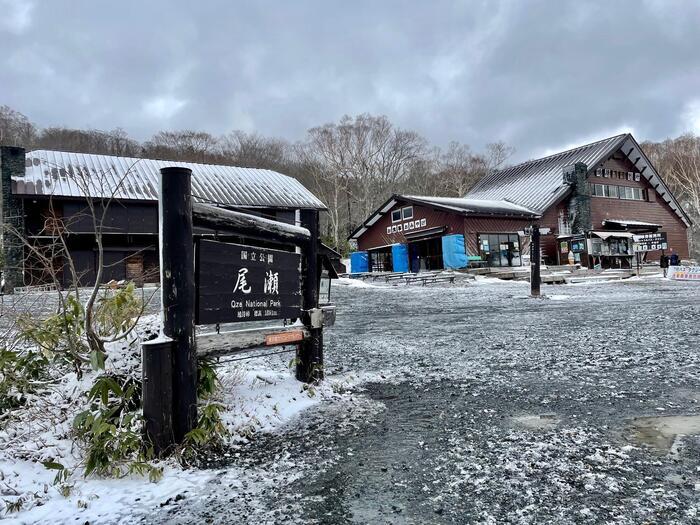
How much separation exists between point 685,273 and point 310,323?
68.2 ft

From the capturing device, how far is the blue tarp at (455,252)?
24.9m

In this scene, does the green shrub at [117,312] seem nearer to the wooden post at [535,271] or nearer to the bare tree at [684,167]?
the wooden post at [535,271]

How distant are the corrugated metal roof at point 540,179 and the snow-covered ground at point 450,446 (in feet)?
81.1

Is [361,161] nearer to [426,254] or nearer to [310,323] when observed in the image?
[426,254]

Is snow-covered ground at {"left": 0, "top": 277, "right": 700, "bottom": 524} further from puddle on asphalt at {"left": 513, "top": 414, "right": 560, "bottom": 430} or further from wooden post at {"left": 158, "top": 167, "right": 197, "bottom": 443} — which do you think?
wooden post at {"left": 158, "top": 167, "right": 197, "bottom": 443}

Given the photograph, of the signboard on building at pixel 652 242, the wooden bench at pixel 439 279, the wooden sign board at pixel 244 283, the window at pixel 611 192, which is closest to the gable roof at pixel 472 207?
the wooden bench at pixel 439 279

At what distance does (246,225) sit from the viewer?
3.80 m

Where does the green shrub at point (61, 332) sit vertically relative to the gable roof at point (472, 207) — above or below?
below

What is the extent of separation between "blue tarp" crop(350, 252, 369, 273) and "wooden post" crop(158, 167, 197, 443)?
29806mm

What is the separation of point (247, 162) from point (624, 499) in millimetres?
43331

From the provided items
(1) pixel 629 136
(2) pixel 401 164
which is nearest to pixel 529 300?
(1) pixel 629 136

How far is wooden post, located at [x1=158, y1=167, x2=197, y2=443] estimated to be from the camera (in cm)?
306

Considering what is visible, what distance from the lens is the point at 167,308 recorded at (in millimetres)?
3068

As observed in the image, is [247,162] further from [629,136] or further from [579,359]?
[579,359]
